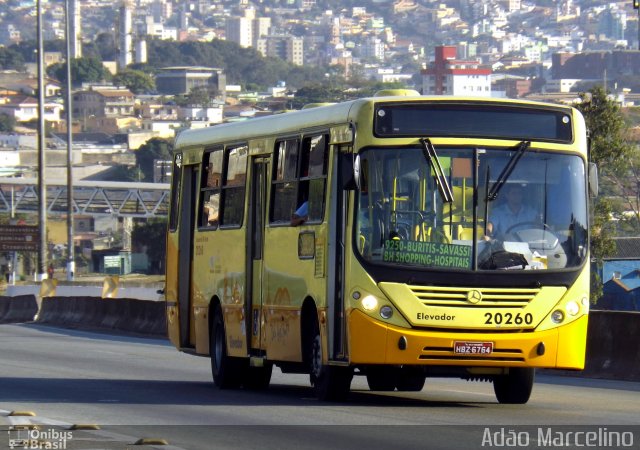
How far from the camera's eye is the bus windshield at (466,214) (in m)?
13.9

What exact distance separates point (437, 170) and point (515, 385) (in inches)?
88.9

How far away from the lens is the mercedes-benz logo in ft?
45.4

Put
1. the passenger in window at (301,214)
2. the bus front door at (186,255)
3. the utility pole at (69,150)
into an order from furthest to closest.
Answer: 1. the utility pole at (69,150)
2. the bus front door at (186,255)
3. the passenger in window at (301,214)

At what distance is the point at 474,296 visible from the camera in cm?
1385

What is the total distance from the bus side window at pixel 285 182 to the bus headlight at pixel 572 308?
2.72 m

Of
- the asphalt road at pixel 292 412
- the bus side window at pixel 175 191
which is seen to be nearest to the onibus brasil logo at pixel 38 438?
the asphalt road at pixel 292 412

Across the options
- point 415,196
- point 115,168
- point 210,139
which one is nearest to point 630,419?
point 415,196

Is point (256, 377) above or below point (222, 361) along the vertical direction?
below

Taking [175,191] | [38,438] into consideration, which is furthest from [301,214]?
[175,191]

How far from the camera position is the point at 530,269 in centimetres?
1402

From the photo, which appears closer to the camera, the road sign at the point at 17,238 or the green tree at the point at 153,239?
the road sign at the point at 17,238

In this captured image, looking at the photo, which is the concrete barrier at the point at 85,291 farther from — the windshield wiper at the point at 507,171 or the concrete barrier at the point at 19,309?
the windshield wiper at the point at 507,171

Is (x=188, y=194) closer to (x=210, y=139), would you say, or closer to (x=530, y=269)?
(x=210, y=139)

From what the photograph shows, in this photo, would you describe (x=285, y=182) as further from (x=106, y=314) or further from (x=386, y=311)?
(x=106, y=314)
